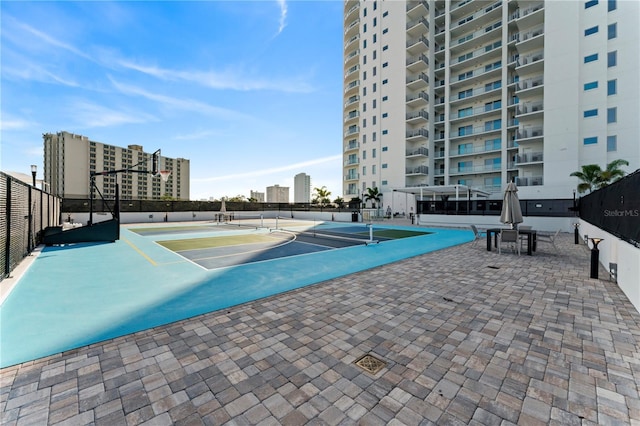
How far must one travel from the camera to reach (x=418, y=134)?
4034 cm

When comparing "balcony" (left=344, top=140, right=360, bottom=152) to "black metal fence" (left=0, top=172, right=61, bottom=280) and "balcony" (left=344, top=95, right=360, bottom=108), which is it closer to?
"balcony" (left=344, top=95, right=360, bottom=108)

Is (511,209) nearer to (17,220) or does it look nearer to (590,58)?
(17,220)

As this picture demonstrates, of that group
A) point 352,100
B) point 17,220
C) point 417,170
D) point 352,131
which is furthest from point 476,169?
point 17,220

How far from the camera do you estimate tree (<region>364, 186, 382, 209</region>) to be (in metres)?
41.9

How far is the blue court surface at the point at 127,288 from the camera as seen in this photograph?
3746 millimetres

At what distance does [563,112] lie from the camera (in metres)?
27.1

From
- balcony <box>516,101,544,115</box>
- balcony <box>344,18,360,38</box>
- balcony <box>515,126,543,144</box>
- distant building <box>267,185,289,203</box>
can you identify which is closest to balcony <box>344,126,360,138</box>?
balcony <box>344,18,360,38</box>

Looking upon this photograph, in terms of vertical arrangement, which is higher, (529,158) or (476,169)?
(529,158)

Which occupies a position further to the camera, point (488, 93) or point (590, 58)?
point (488, 93)

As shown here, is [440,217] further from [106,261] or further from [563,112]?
[106,261]

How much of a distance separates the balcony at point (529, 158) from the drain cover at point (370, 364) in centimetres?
3531

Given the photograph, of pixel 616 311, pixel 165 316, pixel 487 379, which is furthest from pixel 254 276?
pixel 616 311

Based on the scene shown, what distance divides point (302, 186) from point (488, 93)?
3846 inches

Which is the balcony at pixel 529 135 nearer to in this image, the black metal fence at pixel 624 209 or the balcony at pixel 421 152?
the balcony at pixel 421 152
